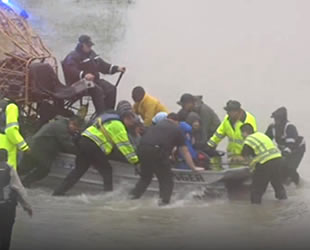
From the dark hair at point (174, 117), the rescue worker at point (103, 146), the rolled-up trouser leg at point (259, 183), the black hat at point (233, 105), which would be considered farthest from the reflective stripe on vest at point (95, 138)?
the rolled-up trouser leg at point (259, 183)

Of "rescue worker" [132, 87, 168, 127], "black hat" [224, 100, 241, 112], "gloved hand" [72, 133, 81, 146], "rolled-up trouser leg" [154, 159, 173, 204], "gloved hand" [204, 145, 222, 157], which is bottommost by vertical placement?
"rolled-up trouser leg" [154, 159, 173, 204]

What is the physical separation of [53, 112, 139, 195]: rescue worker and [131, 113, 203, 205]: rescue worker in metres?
0.07

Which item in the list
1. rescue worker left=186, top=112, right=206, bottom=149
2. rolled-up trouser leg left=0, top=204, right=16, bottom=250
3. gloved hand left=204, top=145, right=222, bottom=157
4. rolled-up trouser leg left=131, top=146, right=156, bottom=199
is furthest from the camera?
rescue worker left=186, top=112, right=206, bottom=149

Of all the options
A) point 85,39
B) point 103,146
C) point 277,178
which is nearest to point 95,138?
point 103,146

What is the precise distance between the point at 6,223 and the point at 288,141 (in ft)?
4.61

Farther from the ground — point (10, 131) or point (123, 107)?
point (123, 107)

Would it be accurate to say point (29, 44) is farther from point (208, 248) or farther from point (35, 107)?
point (208, 248)

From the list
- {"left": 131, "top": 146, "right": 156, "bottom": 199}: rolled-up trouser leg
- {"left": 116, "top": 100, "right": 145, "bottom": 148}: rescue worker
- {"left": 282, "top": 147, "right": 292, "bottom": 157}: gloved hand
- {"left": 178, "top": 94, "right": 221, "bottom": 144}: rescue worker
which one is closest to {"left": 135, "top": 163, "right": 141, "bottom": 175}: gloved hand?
{"left": 131, "top": 146, "right": 156, "bottom": 199}: rolled-up trouser leg

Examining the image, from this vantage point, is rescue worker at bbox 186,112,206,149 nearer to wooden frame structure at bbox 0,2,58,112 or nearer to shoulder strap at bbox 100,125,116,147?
shoulder strap at bbox 100,125,116,147

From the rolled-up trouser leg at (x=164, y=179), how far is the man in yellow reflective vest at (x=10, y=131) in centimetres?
67

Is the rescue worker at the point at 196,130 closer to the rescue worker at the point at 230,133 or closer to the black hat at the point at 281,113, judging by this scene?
the rescue worker at the point at 230,133

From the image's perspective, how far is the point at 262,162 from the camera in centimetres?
472

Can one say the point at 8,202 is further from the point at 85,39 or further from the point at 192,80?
the point at 192,80

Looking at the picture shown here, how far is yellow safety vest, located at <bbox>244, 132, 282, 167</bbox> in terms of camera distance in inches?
185
